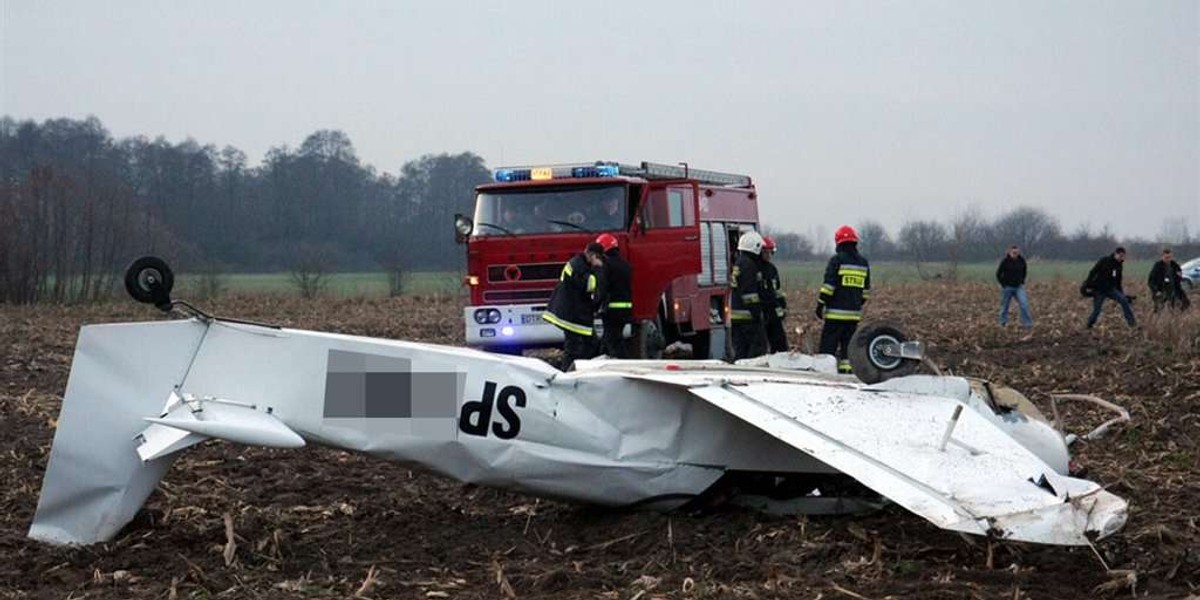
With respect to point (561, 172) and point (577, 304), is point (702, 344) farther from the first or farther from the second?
point (577, 304)

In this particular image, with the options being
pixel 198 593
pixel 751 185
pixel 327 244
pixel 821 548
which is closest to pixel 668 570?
pixel 821 548

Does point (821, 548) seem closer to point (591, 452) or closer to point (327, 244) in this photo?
point (591, 452)

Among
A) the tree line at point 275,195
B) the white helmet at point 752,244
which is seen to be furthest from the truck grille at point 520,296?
the tree line at point 275,195

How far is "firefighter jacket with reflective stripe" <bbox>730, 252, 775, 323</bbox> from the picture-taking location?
1438 cm

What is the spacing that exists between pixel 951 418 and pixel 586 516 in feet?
7.09

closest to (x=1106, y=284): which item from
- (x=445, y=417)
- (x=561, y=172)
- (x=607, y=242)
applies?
(x=561, y=172)

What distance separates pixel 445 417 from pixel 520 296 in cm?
820

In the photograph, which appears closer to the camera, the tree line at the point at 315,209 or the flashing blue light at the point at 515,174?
the flashing blue light at the point at 515,174

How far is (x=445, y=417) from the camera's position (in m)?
7.70

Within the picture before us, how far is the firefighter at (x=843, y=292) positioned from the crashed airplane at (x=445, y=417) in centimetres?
530

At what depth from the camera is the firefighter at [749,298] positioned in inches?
566

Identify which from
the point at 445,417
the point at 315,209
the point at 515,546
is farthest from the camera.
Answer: the point at 315,209

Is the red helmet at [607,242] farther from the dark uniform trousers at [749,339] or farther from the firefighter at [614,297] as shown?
the dark uniform trousers at [749,339]

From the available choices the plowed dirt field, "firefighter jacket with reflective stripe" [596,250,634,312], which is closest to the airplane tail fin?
the plowed dirt field
